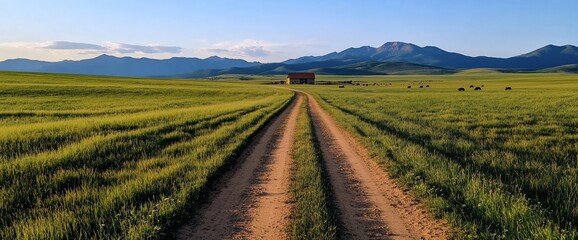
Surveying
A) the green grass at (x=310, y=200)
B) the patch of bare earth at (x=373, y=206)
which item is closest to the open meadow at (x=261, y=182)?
the green grass at (x=310, y=200)

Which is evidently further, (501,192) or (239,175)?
(239,175)

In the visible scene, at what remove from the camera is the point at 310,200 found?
23.7 feet

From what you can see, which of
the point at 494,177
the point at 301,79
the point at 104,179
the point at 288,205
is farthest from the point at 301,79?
the point at 288,205

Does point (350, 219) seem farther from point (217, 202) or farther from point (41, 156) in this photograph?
point (41, 156)

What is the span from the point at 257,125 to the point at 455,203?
14127 millimetres

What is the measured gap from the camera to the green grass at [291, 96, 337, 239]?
5816 mm

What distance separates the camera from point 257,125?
20.3 m

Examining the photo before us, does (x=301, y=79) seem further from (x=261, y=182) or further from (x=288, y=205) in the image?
(x=288, y=205)

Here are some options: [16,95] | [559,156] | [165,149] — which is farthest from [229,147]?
[16,95]

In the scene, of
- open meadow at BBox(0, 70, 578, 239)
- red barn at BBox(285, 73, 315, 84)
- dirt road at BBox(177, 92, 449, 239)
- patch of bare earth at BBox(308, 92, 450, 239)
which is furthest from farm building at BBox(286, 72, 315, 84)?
Answer: patch of bare earth at BBox(308, 92, 450, 239)

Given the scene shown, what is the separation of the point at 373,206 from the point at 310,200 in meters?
1.27

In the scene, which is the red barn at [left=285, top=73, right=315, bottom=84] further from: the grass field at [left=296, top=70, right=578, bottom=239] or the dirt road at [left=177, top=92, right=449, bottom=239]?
the dirt road at [left=177, top=92, right=449, bottom=239]

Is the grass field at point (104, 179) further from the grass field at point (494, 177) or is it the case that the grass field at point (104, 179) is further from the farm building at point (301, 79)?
the farm building at point (301, 79)

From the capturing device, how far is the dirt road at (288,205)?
19.9 ft
